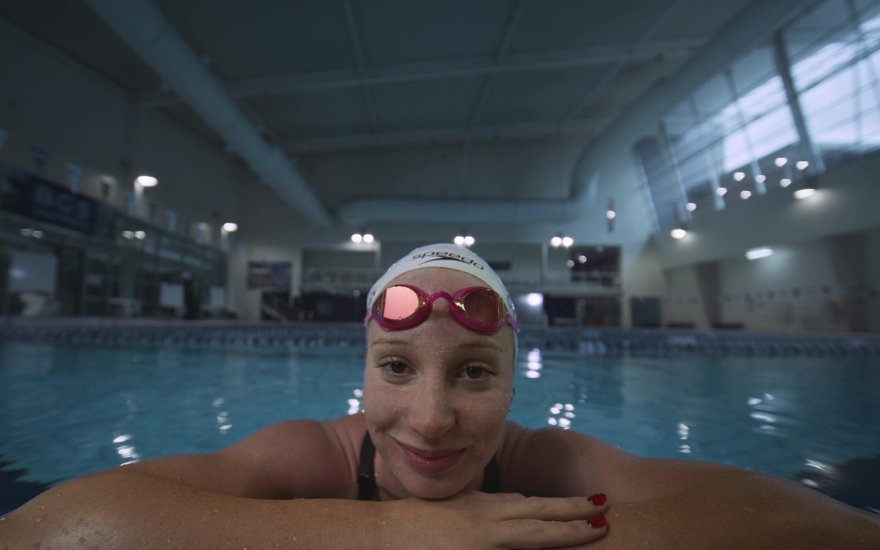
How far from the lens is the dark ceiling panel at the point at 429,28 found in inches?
373

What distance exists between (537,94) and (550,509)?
14924 mm

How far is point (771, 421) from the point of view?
3.04 meters

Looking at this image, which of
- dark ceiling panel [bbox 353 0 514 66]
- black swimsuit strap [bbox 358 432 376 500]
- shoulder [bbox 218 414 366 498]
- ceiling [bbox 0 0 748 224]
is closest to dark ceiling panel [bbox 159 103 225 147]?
ceiling [bbox 0 0 748 224]

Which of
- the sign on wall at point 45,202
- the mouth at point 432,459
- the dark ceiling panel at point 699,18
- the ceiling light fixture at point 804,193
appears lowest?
the mouth at point 432,459

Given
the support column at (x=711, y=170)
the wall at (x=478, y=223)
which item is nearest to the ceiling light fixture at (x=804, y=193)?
the support column at (x=711, y=170)

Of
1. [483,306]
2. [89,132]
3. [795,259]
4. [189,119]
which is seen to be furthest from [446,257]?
[795,259]

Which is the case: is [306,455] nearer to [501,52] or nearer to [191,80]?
→ [191,80]

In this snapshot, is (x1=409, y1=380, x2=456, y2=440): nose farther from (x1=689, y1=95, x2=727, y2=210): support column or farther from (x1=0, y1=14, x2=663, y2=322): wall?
(x1=689, y1=95, x2=727, y2=210): support column

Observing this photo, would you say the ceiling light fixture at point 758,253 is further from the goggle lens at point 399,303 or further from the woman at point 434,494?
the goggle lens at point 399,303

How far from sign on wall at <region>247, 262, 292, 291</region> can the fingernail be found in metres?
19.7

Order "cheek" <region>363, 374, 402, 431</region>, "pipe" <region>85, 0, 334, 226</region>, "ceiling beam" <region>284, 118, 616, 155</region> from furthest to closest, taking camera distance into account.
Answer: "ceiling beam" <region>284, 118, 616, 155</region>
"pipe" <region>85, 0, 334, 226</region>
"cheek" <region>363, 374, 402, 431</region>

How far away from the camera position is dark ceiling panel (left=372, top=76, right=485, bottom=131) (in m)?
13.0

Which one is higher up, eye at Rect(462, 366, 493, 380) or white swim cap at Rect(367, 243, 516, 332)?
white swim cap at Rect(367, 243, 516, 332)

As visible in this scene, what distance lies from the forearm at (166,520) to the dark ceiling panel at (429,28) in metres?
10.3
